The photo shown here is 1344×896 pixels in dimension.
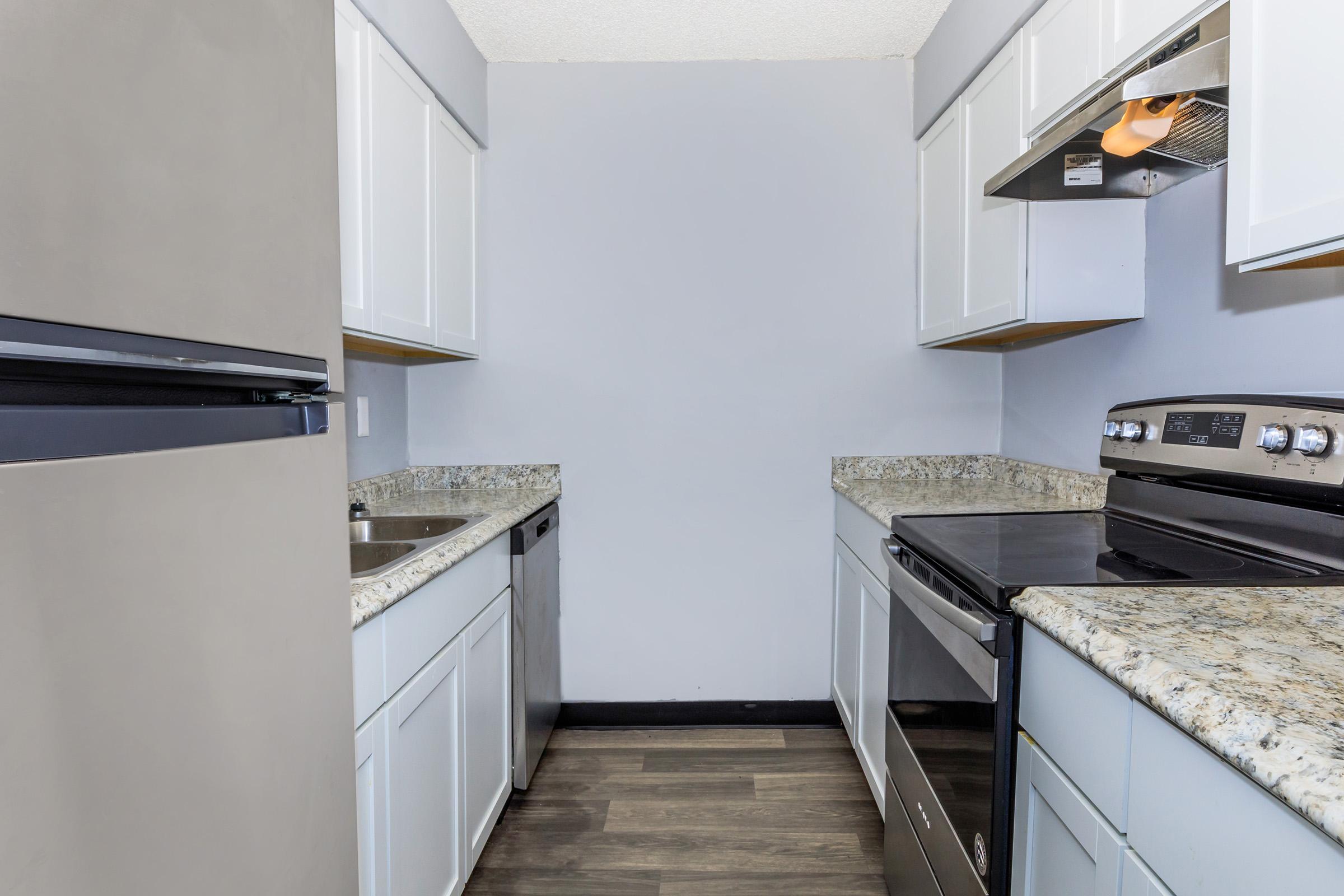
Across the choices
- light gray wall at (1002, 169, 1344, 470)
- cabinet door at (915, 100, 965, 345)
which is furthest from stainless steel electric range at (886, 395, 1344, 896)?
cabinet door at (915, 100, 965, 345)

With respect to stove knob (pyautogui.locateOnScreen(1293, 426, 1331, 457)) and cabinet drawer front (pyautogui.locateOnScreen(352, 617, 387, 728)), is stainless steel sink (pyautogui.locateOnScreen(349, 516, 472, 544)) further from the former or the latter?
stove knob (pyautogui.locateOnScreen(1293, 426, 1331, 457))

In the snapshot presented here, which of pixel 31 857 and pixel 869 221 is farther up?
pixel 869 221

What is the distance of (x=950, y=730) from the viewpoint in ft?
4.15

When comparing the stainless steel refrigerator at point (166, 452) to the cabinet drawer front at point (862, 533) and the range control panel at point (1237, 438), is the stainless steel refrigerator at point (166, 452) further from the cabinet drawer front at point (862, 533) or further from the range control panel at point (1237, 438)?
the cabinet drawer front at point (862, 533)

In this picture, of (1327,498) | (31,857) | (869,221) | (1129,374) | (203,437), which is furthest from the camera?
(869,221)

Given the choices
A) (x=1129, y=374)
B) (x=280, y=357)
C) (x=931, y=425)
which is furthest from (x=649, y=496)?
(x=280, y=357)

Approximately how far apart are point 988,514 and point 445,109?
6.49 feet

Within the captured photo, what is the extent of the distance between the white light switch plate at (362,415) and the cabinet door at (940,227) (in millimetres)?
1935

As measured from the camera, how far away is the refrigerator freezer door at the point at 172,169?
0.44 metres

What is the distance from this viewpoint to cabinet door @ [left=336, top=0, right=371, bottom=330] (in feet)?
5.09

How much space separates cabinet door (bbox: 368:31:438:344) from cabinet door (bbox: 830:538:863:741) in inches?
61.1

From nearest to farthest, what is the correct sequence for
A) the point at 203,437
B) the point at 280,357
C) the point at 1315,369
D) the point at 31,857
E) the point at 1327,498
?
the point at 31,857 < the point at 203,437 < the point at 280,357 < the point at 1327,498 < the point at 1315,369

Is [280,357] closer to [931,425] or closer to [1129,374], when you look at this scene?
[1129,374]

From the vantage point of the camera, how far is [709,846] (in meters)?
1.95
